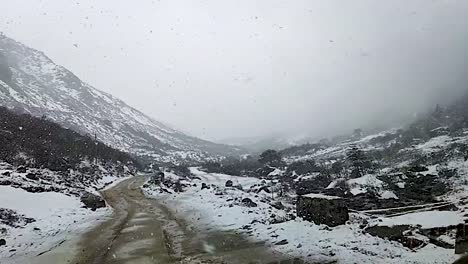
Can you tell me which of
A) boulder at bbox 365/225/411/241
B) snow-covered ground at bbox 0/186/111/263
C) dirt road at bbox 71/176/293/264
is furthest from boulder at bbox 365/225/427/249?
snow-covered ground at bbox 0/186/111/263

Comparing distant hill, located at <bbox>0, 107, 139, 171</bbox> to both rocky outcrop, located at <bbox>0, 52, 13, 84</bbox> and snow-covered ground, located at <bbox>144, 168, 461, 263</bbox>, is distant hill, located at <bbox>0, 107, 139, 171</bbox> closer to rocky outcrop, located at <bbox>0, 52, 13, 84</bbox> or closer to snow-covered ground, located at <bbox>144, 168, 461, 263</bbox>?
snow-covered ground, located at <bbox>144, 168, 461, 263</bbox>

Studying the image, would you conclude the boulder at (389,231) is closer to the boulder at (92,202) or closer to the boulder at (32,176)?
the boulder at (92,202)

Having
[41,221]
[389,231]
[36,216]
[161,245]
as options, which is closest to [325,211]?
[389,231]

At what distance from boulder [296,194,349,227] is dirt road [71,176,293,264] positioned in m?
3.51

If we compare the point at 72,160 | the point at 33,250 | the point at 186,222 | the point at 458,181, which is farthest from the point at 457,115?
the point at 33,250

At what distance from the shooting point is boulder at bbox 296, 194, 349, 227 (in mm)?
18703

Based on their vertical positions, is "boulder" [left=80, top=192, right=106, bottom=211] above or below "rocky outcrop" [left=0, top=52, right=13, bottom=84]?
below

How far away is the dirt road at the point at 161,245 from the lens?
15930 mm

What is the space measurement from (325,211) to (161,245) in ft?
26.1

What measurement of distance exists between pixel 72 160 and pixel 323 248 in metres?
52.2

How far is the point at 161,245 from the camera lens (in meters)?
18.8


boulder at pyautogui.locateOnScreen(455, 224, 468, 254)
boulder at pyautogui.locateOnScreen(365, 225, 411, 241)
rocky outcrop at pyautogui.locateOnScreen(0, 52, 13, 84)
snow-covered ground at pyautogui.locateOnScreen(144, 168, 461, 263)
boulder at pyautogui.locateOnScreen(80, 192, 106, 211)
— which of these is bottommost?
boulder at pyautogui.locateOnScreen(80, 192, 106, 211)

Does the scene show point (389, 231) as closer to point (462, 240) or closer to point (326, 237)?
point (326, 237)

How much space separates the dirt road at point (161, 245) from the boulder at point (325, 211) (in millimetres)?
3513
